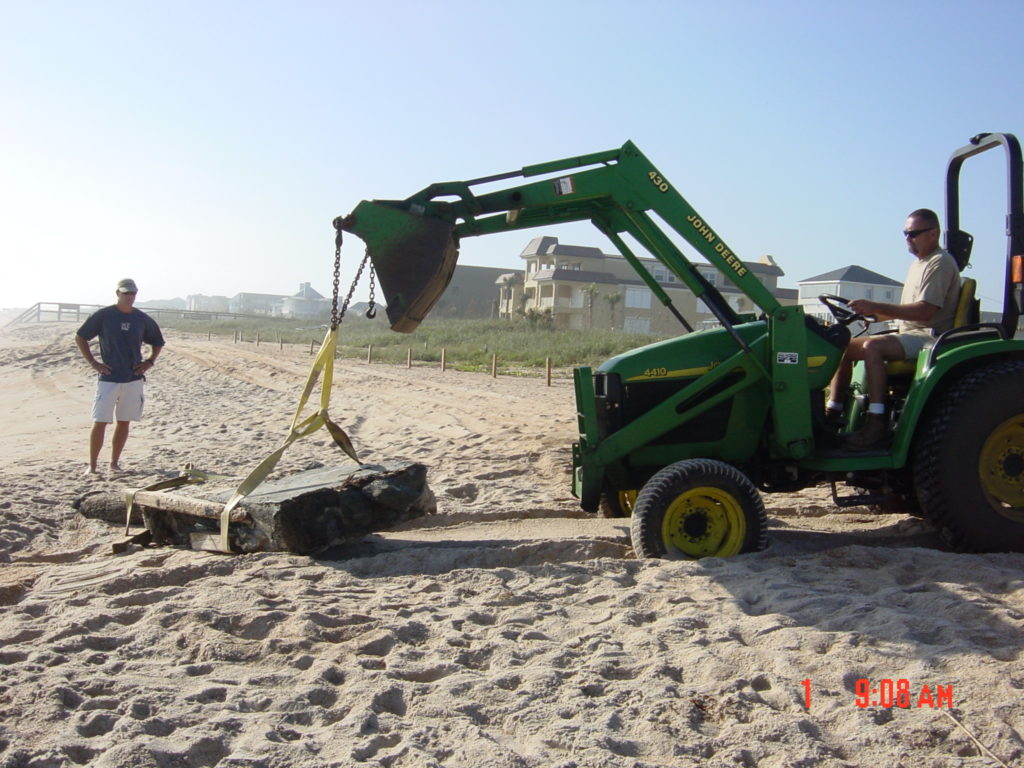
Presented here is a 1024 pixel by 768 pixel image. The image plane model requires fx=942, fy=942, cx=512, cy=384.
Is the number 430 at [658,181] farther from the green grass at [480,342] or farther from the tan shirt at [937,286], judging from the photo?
the green grass at [480,342]

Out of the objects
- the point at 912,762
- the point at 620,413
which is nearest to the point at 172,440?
the point at 620,413

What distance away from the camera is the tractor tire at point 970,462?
209 inches

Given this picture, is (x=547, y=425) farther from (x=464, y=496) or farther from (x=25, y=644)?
(x=25, y=644)

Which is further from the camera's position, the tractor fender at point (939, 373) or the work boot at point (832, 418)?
the work boot at point (832, 418)

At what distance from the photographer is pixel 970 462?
532cm

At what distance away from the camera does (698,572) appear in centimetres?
501

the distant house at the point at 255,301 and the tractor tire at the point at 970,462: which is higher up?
the distant house at the point at 255,301

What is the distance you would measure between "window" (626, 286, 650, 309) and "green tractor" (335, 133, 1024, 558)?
179 feet

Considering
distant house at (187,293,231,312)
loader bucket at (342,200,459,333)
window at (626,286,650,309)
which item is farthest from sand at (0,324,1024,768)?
distant house at (187,293,231,312)

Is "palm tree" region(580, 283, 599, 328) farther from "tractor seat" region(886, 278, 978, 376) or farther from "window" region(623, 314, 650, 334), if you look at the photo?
"tractor seat" region(886, 278, 978, 376)

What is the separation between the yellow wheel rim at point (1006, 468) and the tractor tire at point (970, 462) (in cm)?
11

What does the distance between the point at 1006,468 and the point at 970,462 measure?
41 centimetres

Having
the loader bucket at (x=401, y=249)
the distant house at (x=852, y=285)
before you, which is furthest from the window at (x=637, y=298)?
the loader bucket at (x=401, y=249)
